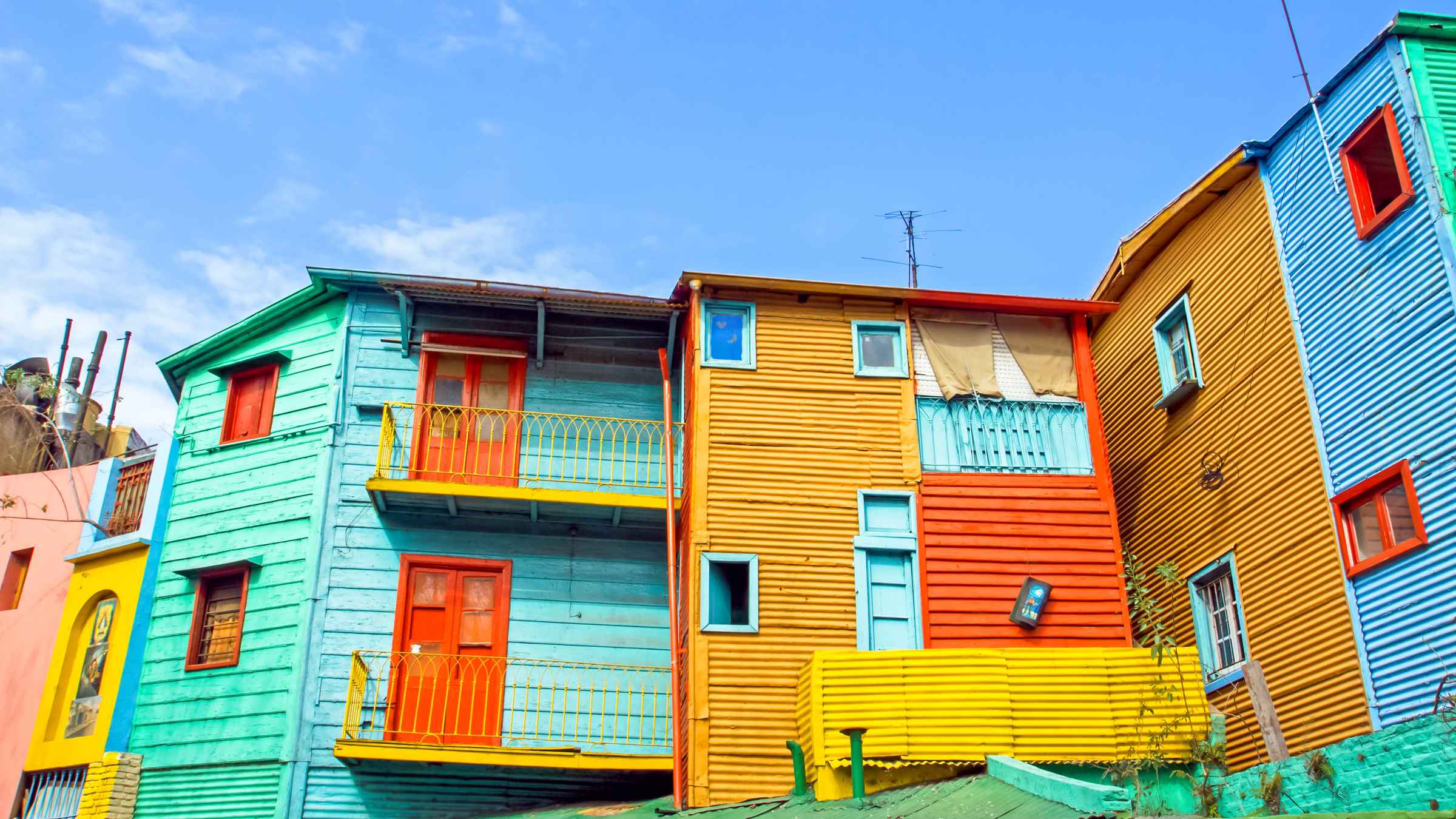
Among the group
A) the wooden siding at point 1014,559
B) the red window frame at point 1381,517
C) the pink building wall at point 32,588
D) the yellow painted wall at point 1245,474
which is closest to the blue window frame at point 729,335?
the wooden siding at point 1014,559

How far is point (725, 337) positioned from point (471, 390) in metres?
3.74

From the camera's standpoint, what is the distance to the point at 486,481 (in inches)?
712

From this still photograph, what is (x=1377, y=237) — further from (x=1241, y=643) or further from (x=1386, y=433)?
(x=1241, y=643)

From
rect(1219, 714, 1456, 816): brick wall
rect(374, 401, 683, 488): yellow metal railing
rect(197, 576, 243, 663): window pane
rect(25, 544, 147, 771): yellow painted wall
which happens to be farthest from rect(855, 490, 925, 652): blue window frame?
rect(25, 544, 147, 771): yellow painted wall

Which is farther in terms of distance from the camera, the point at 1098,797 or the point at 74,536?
the point at 74,536

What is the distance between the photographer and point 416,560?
1736 centimetres

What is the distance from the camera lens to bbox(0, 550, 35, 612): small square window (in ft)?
65.0

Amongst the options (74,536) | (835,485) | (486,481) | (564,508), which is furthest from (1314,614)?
(74,536)

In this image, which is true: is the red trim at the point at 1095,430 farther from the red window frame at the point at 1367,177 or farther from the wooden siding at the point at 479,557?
the wooden siding at the point at 479,557

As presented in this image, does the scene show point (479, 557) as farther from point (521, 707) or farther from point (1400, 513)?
point (1400, 513)

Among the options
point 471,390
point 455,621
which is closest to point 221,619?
point 455,621

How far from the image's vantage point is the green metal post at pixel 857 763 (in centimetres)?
1327

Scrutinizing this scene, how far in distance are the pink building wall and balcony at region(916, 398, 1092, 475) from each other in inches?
498

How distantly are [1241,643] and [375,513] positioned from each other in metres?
11.2
